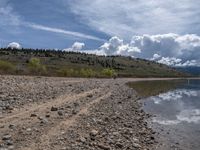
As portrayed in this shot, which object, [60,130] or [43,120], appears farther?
[43,120]

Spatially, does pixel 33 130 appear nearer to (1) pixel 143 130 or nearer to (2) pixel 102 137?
(2) pixel 102 137

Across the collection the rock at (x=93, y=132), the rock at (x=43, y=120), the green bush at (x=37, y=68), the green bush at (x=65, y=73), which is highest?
the green bush at (x=37, y=68)

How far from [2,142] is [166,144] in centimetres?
1066

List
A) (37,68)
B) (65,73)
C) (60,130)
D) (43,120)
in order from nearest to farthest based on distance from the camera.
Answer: (60,130) < (43,120) < (37,68) < (65,73)

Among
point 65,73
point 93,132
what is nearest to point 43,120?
point 93,132

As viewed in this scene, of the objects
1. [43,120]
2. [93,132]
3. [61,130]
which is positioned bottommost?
[93,132]

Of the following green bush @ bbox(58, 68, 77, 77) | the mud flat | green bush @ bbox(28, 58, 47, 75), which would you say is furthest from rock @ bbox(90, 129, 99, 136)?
green bush @ bbox(58, 68, 77, 77)

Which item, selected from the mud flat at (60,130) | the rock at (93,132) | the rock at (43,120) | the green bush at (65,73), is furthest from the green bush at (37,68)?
the rock at (93,132)

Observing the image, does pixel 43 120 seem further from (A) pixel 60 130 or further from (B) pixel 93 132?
(B) pixel 93 132

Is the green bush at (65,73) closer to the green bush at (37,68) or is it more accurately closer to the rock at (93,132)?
the green bush at (37,68)

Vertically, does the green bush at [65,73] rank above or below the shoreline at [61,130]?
above

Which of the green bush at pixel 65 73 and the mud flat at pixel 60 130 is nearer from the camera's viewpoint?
the mud flat at pixel 60 130

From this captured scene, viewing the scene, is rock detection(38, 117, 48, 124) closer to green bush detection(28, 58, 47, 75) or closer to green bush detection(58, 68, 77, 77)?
green bush detection(28, 58, 47, 75)

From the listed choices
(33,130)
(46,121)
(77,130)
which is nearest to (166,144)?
(77,130)
